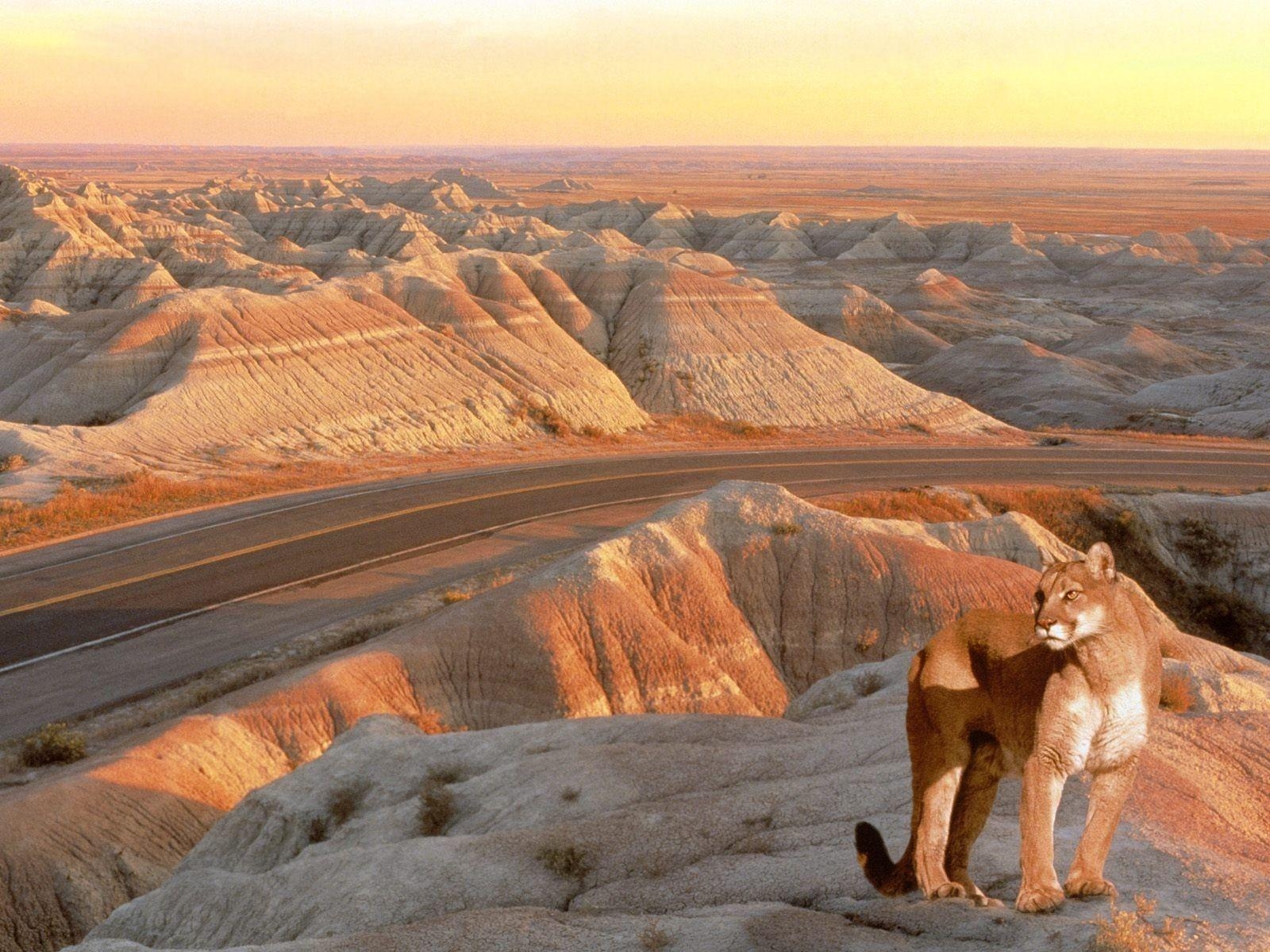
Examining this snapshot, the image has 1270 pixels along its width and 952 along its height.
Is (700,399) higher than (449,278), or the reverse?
(449,278)

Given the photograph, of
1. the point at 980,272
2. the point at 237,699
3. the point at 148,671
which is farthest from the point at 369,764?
the point at 980,272

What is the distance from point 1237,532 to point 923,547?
57.4 ft

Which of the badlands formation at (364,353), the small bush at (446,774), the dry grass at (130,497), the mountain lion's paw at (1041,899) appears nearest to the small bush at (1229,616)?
the badlands formation at (364,353)

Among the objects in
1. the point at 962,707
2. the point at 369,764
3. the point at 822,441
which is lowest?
the point at 822,441

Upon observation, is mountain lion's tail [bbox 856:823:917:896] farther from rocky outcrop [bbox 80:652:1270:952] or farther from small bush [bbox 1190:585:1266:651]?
small bush [bbox 1190:585:1266:651]

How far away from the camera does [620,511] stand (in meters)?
39.2

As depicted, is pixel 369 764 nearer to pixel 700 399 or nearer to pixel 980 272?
pixel 700 399

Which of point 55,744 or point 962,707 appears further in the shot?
point 55,744

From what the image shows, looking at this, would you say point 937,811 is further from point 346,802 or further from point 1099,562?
point 346,802

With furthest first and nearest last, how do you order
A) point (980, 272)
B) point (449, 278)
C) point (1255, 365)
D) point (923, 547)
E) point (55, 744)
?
1. point (980, 272)
2. point (1255, 365)
3. point (449, 278)
4. point (923, 547)
5. point (55, 744)

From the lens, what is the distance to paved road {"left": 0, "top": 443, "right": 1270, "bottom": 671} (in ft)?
91.6

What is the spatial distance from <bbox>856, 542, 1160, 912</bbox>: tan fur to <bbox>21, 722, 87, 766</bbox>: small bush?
16161mm

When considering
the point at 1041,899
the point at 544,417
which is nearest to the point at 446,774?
the point at 1041,899

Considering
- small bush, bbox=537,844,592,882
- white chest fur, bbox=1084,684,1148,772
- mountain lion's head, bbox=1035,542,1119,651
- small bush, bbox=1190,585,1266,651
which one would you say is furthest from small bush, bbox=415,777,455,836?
small bush, bbox=1190,585,1266,651
